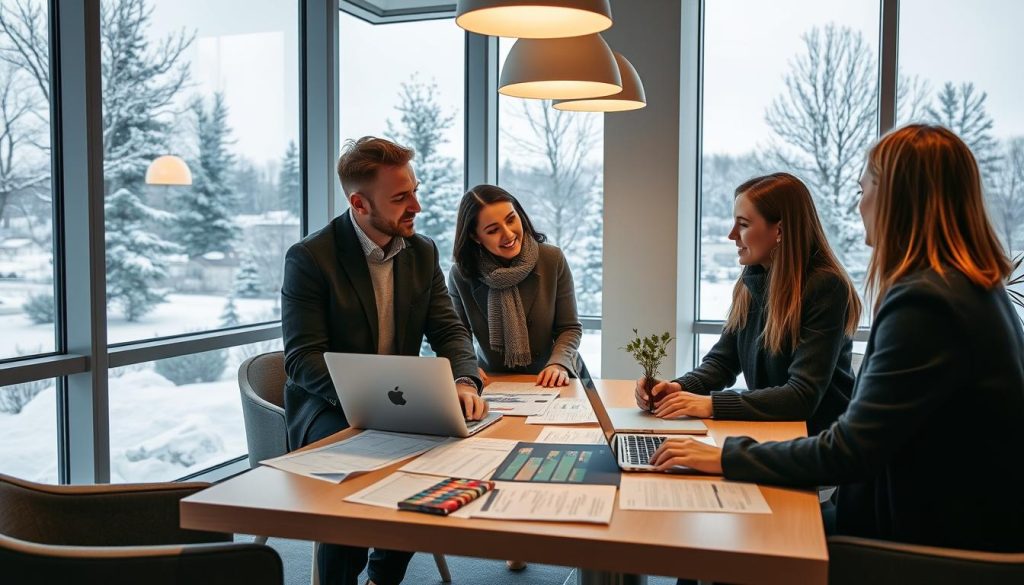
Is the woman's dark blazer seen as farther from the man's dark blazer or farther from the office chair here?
the office chair

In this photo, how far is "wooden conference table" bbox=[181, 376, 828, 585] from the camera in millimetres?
1298

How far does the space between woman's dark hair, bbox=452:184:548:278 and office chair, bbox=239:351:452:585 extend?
0.73 m

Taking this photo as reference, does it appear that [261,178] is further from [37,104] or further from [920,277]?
[920,277]

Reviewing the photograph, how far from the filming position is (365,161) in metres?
2.69

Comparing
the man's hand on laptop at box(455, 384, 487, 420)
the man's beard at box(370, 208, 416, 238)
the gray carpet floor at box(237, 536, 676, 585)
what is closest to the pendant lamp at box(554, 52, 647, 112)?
the man's beard at box(370, 208, 416, 238)

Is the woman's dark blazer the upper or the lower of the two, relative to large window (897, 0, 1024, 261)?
lower

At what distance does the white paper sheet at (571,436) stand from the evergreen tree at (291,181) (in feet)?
9.80

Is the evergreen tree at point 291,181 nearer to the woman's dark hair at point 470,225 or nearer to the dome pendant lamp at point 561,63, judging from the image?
the woman's dark hair at point 470,225

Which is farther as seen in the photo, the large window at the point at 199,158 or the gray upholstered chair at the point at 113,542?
the large window at the point at 199,158

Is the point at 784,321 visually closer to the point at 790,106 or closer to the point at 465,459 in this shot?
the point at 465,459

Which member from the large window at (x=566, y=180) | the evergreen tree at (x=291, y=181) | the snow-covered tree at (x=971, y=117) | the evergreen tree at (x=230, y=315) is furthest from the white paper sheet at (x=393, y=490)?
the snow-covered tree at (x=971, y=117)

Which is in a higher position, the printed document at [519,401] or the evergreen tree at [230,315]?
the evergreen tree at [230,315]

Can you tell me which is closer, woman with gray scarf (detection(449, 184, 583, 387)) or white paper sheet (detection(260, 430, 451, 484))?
white paper sheet (detection(260, 430, 451, 484))

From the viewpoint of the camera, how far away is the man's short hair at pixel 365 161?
269cm
